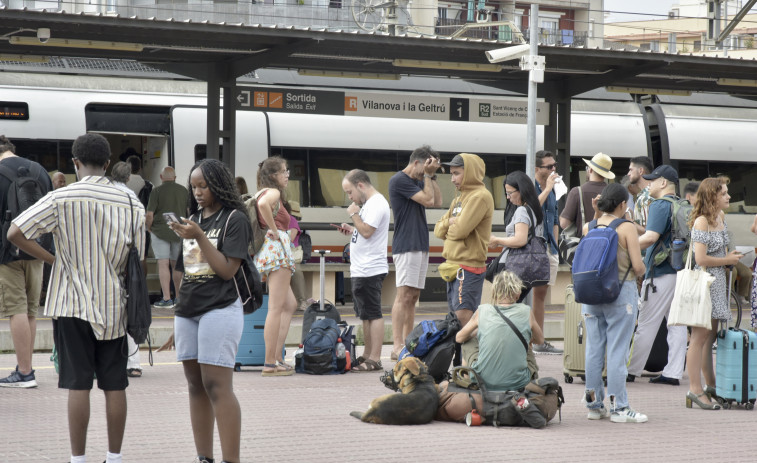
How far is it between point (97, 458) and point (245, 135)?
10852mm

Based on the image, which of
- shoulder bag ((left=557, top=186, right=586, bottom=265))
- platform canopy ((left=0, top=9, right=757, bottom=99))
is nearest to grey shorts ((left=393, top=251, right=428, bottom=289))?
shoulder bag ((left=557, top=186, right=586, bottom=265))

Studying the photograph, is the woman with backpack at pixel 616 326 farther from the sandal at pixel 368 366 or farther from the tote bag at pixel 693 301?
the sandal at pixel 368 366

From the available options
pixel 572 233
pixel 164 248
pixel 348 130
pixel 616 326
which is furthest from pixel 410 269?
pixel 348 130

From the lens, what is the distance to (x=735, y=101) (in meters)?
20.9

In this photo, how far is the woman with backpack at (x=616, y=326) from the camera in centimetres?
752

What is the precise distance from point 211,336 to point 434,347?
3205 mm

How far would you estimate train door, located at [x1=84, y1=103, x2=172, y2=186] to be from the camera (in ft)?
52.3

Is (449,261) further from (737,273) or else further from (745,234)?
(745,234)

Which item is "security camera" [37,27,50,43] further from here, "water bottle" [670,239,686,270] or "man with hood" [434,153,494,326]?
"water bottle" [670,239,686,270]

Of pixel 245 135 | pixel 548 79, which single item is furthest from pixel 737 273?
pixel 245 135

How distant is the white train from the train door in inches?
0.6

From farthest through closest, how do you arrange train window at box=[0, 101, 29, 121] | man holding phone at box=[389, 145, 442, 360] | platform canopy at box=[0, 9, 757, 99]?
train window at box=[0, 101, 29, 121] < platform canopy at box=[0, 9, 757, 99] < man holding phone at box=[389, 145, 442, 360]

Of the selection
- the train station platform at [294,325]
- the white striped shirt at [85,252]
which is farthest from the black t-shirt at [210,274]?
the train station platform at [294,325]

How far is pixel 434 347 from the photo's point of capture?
8.20 meters
